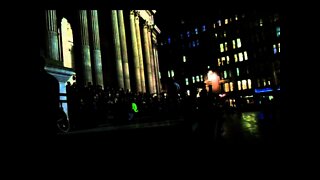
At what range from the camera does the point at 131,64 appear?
36.7 metres

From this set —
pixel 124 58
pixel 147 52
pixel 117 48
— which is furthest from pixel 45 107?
pixel 147 52

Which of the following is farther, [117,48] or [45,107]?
[117,48]

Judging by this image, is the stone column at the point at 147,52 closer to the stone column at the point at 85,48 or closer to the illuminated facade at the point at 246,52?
the illuminated facade at the point at 246,52

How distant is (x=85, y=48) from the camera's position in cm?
2306

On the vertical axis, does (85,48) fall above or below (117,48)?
below

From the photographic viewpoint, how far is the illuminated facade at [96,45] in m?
17.6

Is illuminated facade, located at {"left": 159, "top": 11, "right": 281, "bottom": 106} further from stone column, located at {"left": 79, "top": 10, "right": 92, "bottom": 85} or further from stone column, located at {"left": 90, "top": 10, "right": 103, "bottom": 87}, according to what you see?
stone column, located at {"left": 79, "top": 10, "right": 92, "bottom": 85}

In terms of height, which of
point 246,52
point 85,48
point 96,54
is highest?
point 246,52

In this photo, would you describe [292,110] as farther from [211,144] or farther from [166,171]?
[166,171]

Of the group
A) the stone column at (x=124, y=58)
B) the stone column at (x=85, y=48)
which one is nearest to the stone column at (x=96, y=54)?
the stone column at (x=85, y=48)

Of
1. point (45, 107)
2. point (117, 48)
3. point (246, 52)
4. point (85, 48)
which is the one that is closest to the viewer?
point (45, 107)

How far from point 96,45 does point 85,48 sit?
81.0 inches

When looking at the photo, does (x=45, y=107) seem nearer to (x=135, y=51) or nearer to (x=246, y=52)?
(x=135, y=51)

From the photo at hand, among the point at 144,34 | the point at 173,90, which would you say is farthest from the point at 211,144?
the point at 144,34
